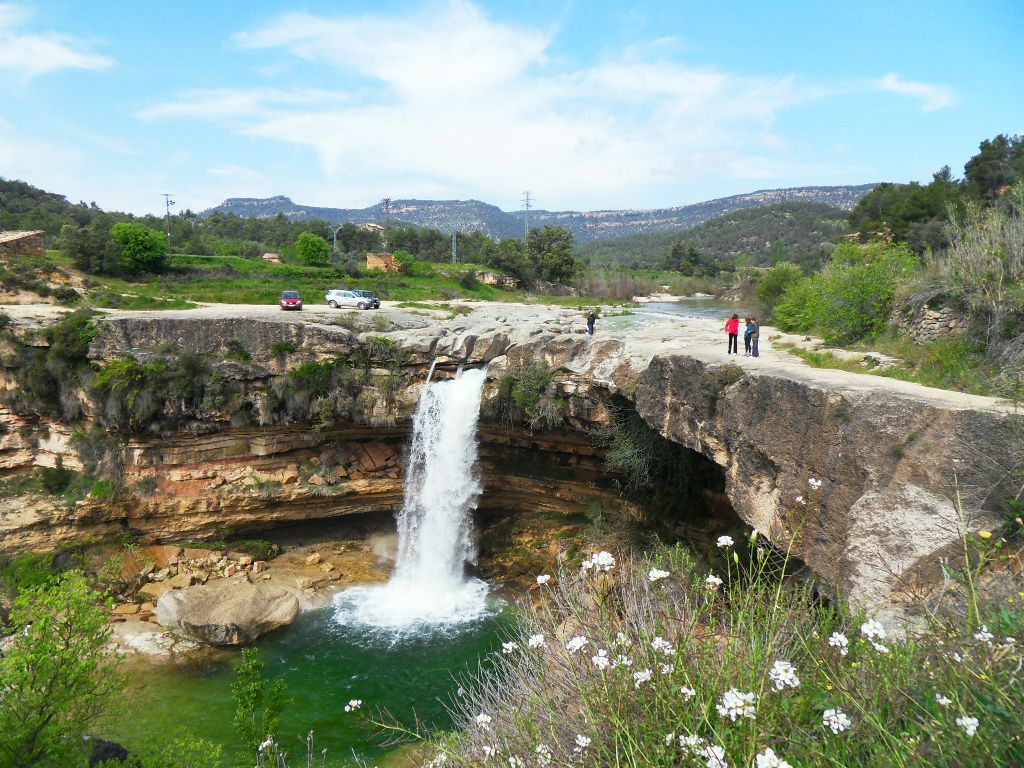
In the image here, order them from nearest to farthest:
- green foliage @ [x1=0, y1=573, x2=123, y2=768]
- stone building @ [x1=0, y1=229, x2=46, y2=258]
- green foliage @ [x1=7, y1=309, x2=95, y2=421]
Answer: green foliage @ [x1=0, y1=573, x2=123, y2=768] < green foliage @ [x1=7, y1=309, x2=95, y2=421] < stone building @ [x1=0, y1=229, x2=46, y2=258]

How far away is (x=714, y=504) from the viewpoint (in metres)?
13.5

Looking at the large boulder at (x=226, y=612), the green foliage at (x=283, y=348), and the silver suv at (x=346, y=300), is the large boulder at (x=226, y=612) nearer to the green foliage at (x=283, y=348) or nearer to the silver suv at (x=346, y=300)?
the green foliage at (x=283, y=348)

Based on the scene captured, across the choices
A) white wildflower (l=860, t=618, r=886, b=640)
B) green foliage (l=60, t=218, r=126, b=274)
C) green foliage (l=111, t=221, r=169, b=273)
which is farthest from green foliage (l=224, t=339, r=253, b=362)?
green foliage (l=111, t=221, r=169, b=273)

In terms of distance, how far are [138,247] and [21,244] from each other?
4686 millimetres

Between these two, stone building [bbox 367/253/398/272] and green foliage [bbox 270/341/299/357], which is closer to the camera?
green foliage [bbox 270/341/299/357]

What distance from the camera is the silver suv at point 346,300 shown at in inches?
883

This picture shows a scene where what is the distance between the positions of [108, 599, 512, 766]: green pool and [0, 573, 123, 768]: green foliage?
8.63 feet

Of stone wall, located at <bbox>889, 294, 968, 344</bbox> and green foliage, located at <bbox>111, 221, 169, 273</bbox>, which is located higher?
green foliage, located at <bbox>111, 221, 169, 273</bbox>

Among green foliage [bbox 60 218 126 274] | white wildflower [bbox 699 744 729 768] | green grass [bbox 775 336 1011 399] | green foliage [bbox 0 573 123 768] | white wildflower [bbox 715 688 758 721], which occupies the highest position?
green foliage [bbox 60 218 126 274]

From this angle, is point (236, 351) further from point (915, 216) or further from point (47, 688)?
point (915, 216)

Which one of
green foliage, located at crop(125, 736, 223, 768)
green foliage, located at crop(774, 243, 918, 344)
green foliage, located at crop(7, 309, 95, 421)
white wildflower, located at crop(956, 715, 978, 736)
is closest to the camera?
white wildflower, located at crop(956, 715, 978, 736)

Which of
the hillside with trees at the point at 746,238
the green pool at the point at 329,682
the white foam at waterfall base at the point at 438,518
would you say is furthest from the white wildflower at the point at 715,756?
the hillside with trees at the point at 746,238

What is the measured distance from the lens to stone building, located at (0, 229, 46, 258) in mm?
26000

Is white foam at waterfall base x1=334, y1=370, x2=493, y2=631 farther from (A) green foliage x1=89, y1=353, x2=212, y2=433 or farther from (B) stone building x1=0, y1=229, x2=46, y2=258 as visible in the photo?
(B) stone building x1=0, y1=229, x2=46, y2=258
